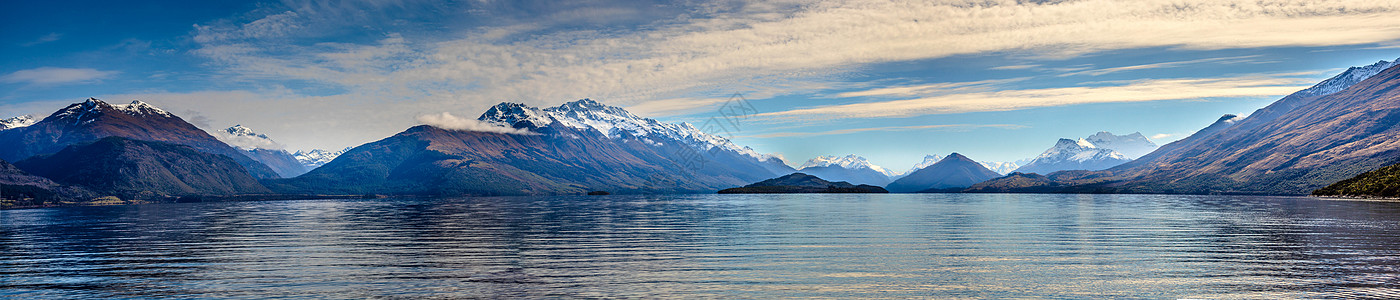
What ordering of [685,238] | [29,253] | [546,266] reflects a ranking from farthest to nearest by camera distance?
A: [685,238]
[29,253]
[546,266]

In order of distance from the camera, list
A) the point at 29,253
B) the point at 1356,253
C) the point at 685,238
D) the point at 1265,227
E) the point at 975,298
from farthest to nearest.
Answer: the point at 1265,227, the point at 685,238, the point at 29,253, the point at 1356,253, the point at 975,298

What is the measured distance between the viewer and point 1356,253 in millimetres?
58781

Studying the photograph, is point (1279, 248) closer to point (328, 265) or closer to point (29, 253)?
point (328, 265)

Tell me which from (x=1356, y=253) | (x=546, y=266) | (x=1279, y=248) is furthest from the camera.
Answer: (x=1279, y=248)

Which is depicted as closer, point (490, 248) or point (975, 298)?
point (975, 298)

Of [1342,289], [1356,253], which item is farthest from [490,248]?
[1356,253]

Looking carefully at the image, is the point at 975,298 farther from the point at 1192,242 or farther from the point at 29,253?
the point at 29,253

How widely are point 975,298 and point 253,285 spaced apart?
4340 cm

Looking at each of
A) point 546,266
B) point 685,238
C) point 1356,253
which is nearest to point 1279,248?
point 1356,253

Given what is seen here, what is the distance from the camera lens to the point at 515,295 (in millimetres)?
39500

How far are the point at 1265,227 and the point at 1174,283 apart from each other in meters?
69.3

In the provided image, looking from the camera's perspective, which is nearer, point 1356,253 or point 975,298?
point 975,298

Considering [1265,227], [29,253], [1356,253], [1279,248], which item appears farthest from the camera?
[1265,227]

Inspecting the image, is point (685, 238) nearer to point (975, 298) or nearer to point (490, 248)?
point (490, 248)
